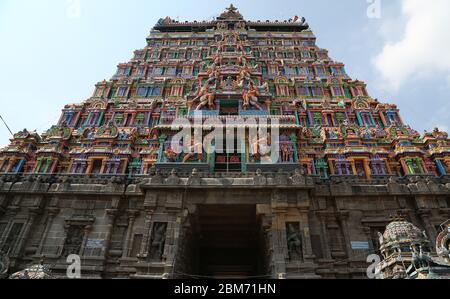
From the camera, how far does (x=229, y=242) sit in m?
21.6

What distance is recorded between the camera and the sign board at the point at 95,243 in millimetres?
17297

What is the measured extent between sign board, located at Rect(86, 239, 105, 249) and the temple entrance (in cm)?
603

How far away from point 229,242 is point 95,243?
9.40m

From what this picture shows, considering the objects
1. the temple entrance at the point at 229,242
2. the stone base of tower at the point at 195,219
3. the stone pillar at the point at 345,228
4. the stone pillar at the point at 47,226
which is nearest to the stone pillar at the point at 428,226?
the stone base of tower at the point at 195,219

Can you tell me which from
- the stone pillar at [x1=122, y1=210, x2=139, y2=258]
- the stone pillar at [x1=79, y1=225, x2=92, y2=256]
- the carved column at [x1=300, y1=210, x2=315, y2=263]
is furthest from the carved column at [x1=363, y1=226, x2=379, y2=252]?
the stone pillar at [x1=79, y1=225, x2=92, y2=256]

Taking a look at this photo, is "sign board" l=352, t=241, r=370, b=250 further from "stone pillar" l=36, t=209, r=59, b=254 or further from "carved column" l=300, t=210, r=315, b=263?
"stone pillar" l=36, t=209, r=59, b=254

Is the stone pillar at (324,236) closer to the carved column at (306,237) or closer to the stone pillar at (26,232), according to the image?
the carved column at (306,237)

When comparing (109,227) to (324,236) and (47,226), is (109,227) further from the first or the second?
(324,236)

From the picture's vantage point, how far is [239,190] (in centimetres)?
1730

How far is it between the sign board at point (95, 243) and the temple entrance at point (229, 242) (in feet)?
19.8

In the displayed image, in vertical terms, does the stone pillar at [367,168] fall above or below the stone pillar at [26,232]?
above

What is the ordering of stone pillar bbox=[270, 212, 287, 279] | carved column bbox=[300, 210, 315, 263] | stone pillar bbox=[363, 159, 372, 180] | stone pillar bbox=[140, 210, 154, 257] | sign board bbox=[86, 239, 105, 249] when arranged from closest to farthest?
1. stone pillar bbox=[270, 212, 287, 279]
2. carved column bbox=[300, 210, 315, 263]
3. stone pillar bbox=[140, 210, 154, 257]
4. sign board bbox=[86, 239, 105, 249]
5. stone pillar bbox=[363, 159, 372, 180]

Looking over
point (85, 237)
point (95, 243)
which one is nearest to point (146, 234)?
point (95, 243)

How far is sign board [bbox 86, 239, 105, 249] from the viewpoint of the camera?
17.3 meters
